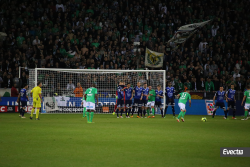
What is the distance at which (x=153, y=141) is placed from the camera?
36.1 ft

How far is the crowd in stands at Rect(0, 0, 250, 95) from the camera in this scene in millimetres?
25812

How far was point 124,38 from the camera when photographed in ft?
92.1

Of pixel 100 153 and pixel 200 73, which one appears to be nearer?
pixel 100 153

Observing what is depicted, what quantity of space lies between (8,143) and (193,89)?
675 inches

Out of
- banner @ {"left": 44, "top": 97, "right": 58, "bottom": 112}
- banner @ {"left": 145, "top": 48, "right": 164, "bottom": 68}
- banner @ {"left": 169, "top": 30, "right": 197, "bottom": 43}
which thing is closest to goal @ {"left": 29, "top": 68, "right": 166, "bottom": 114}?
banner @ {"left": 44, "top": 97, "right": 58, "bottom": 112}

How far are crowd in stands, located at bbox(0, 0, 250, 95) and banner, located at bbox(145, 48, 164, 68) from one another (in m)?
0.61

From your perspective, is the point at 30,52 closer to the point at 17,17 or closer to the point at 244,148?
the point at 17,17

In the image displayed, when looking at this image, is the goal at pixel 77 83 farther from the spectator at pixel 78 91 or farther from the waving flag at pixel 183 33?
the waving flag at pixel 183 33

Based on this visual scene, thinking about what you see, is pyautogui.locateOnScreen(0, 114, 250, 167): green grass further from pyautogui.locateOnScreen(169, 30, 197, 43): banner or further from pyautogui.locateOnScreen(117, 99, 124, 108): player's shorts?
pyautogui.locateOnScreen(169, 30, 197, 43): banner

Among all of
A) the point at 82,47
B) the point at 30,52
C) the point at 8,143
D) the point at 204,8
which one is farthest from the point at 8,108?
the point at 204,8

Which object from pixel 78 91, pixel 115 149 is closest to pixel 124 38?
pixel 78 91

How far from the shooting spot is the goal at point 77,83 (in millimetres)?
24766

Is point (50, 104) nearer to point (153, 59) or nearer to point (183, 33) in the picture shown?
point (153, 59)

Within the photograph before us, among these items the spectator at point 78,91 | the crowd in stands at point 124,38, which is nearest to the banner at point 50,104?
the spectator at point 78,91
